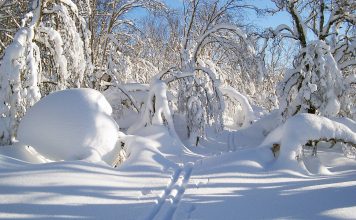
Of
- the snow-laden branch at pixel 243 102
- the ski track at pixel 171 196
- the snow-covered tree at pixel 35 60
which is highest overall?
the snow-covered tree at pixel 35 60

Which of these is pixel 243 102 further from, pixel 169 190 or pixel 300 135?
pixel 169 190

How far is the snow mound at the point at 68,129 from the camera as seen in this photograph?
779cm

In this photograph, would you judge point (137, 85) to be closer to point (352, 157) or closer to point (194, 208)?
point (352, 157)

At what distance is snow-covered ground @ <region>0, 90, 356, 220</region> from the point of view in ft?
15.8

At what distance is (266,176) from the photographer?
753cm

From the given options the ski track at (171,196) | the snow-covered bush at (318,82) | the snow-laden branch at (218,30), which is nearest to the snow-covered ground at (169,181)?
the ski track at (171,196)

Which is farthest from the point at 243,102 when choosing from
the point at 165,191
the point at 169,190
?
the point at 165,191

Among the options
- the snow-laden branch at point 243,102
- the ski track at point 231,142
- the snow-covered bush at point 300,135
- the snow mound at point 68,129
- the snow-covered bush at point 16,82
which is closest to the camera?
the snow mound at point 68,129

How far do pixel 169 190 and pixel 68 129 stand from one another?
291cm

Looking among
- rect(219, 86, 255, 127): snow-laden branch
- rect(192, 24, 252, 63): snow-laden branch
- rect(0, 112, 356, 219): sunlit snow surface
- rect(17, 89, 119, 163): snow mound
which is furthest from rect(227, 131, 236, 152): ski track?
rect(17, 89, 119, 163): snow mound

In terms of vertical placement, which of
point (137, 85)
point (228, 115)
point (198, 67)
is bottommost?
point (228, 115)

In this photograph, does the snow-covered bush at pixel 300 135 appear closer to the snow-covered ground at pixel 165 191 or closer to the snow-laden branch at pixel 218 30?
the snow-covered ground at pixel 165 191

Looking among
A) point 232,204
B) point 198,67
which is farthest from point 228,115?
point 232,204

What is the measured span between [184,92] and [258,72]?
269 cm
